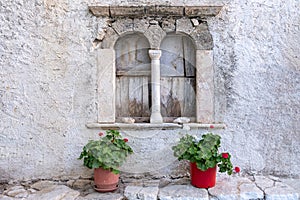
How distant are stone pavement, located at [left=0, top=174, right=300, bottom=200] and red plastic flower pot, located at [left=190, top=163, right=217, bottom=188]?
2.0 inches

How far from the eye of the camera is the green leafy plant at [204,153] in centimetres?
285

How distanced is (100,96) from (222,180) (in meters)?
1.55

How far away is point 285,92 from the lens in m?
3.27

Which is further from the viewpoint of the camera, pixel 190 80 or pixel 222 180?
pixel 190 80

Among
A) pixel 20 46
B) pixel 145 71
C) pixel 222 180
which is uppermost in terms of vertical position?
pixel 20 46

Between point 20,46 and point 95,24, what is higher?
point 95,24

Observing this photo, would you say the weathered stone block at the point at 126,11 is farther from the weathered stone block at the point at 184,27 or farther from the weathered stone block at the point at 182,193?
the weathered stone block at the point at 182,193

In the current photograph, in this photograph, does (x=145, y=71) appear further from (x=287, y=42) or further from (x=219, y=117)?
(x=287, y=42)

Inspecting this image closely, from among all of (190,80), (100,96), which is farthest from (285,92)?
(100,96)

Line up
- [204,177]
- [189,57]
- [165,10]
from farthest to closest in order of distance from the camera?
[189,57], [165,10], [204,177]

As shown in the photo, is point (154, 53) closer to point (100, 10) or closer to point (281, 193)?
point (100, 10)

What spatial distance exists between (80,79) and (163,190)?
56.3 inches

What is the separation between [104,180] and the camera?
2941mm

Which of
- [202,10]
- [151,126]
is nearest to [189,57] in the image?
[202,10]
